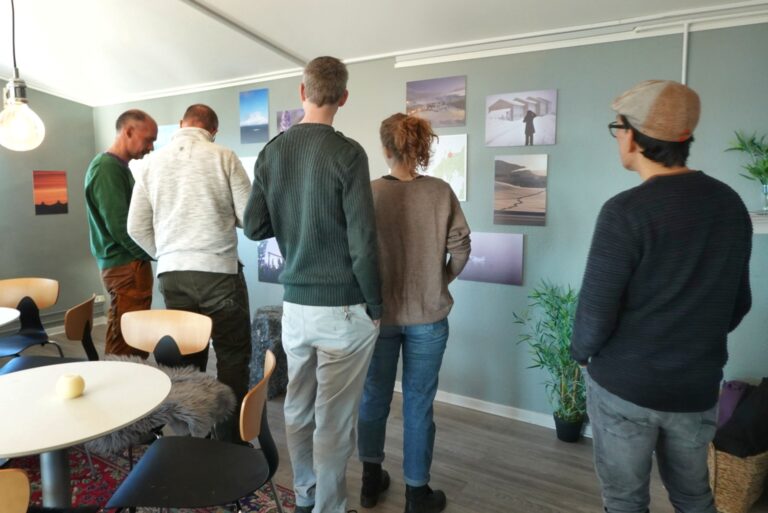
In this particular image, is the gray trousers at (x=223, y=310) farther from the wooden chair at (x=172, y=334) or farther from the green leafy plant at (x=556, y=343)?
the green leafy plant at (x=556, y=343)

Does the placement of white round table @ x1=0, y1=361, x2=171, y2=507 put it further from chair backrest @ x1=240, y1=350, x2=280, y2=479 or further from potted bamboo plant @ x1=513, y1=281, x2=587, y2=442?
potted bamboo plant @ x1=513, y1=281, x2=587, y2=442

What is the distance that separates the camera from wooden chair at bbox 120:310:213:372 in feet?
7.14

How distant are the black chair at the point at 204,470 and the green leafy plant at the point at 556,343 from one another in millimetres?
1697

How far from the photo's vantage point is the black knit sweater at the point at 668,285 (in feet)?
4.00

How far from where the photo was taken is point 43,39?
3.79m

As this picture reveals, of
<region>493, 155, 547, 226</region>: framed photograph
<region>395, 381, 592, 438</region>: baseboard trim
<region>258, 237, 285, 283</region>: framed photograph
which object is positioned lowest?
<region>395, 381, 592, 438</region>: baseboard trim

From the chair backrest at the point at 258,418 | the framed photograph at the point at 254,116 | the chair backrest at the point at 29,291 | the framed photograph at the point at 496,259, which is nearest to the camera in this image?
the chair backrest at the point at 258,418

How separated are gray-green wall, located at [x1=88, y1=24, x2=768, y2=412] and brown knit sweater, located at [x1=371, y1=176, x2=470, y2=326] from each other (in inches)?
45.2

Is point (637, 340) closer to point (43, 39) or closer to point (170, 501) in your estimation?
point (170, 501)

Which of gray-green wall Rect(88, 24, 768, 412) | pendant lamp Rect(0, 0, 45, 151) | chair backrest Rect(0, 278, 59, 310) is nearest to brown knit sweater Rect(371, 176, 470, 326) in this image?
gray-green wall Rect(88, 24, 768, 412)

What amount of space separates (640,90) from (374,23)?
2003mm

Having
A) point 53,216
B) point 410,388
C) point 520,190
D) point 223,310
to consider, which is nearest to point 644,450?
point 410,388

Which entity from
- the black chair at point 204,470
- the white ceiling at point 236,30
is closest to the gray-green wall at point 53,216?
the white ceiling at point 236,30

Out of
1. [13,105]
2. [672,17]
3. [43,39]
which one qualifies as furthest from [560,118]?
[43,39]
